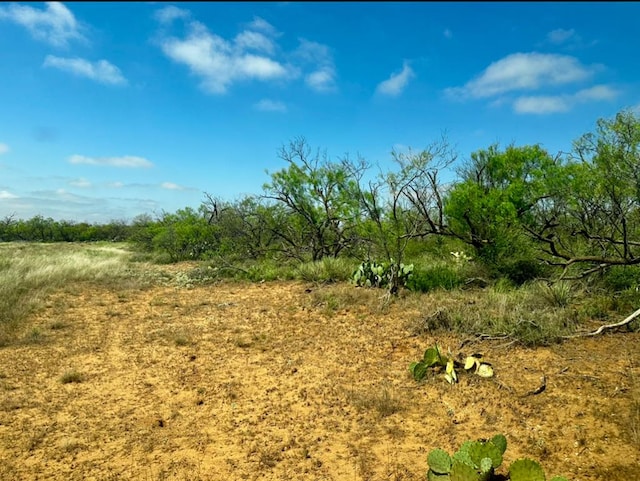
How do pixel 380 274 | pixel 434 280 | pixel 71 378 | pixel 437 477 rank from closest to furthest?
pixel 437 477 < pixel 71 378 < pixel 434 280 < pixel 380 274

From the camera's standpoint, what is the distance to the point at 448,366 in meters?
5.49

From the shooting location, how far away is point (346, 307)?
9.59 m

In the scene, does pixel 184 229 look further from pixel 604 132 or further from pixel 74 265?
pixel 604 132

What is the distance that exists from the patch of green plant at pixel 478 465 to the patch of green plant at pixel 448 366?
183 centimetres

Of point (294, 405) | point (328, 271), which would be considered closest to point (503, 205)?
point (328, 271)

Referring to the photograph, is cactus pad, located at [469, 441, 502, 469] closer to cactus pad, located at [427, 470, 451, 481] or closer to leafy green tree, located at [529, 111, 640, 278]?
cactus pad, located at [427, 470, 451, 481]

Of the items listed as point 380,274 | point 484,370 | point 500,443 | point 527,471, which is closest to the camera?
point 527,471

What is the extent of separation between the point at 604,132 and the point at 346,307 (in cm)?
586

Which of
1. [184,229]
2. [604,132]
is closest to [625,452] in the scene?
[604,132]

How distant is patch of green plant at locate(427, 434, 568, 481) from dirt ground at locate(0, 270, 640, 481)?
0.28m

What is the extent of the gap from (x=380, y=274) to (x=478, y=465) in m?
7.51

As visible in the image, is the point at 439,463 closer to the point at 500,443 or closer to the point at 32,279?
the point at 500,443

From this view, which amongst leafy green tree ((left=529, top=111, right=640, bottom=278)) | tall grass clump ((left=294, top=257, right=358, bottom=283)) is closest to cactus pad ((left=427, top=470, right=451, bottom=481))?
leafy green tree ((left=529, top=111, right=640, bottom=278))

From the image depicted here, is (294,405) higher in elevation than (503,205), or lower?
lower
